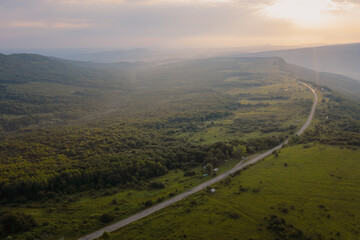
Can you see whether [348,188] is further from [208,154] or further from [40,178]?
[40,178]

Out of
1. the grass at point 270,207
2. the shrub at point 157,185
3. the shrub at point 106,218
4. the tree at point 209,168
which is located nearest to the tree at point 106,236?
the grass at point 270,207

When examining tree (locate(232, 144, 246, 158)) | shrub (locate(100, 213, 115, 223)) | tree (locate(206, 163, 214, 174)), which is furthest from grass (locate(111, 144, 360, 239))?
tree (locate(232, 144, 246, 158))

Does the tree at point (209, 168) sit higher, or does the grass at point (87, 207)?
the tree at point (209, 168)

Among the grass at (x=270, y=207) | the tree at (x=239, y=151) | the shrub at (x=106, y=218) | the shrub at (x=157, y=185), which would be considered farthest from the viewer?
the tree at (x=239, y=151)

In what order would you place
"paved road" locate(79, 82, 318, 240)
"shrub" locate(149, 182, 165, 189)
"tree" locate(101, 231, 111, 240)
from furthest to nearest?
1. "shrub" locate(149, 182, 165, 189)
2. "paved road" locate(79, 82, 318, 240)
3. "tree" locate(101, 231, 111, 240)

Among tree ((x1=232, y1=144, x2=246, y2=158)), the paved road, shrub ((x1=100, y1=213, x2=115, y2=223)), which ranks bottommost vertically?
the paved road

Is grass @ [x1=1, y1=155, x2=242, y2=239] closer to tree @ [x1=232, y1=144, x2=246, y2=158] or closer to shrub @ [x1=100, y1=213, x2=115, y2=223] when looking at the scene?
shrub @ [x1=100, y1=213, x2=115, y2=223]

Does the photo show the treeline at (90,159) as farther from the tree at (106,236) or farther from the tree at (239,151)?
the tree at (106,236)

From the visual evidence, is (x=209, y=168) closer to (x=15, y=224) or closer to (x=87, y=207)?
(x=87, y=207)
